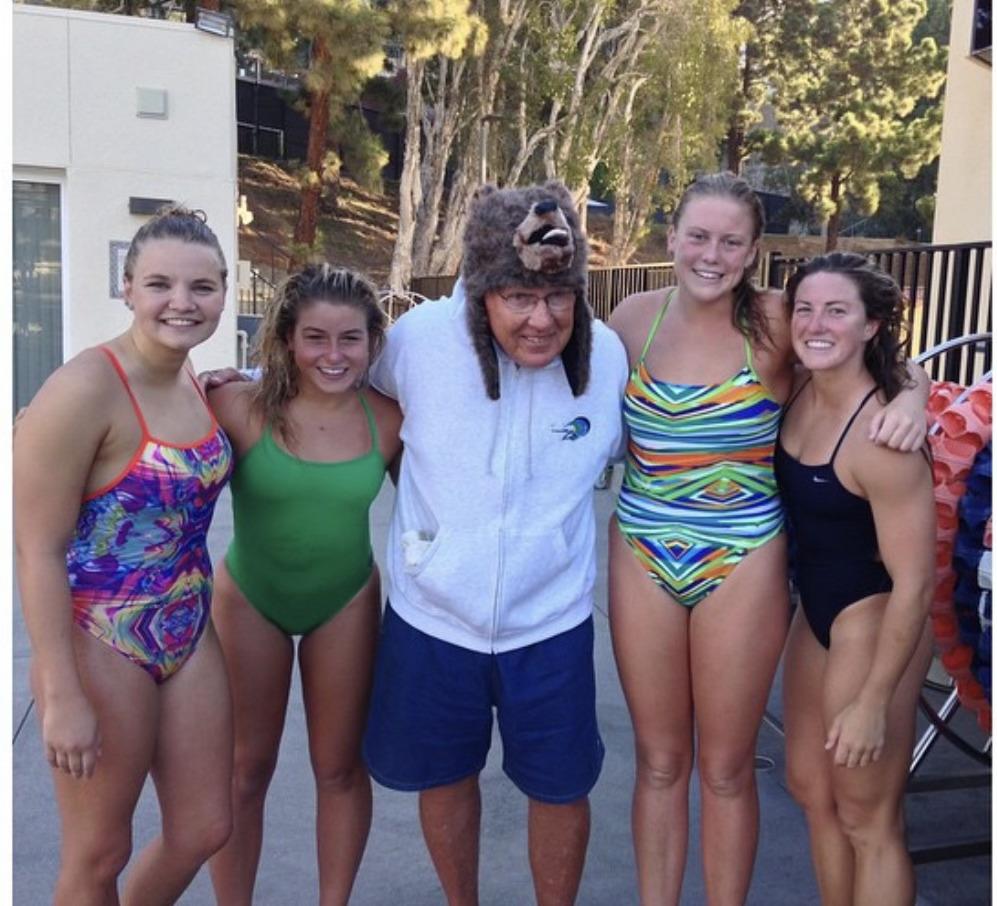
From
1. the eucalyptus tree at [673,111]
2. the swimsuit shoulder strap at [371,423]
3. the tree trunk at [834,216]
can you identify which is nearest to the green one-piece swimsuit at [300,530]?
the swimsuit shoulder strap at [371,423]

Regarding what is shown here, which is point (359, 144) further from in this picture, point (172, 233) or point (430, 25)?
point (172, 233)

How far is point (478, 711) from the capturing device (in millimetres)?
2707

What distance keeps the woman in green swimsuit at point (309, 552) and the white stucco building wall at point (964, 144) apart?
7.48 meters

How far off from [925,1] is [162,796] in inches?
1372

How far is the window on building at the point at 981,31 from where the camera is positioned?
8.20 meters

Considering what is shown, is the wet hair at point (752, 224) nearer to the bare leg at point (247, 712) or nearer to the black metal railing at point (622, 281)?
the bare leg at point (247, 712)

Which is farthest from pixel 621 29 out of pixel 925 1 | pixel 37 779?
pixel 37 779

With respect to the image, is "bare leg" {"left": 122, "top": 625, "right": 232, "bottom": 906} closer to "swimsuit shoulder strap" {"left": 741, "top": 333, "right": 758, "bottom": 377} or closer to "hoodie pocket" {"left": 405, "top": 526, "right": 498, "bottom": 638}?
"hoodie pocket" {"left": 405, "top": 526, "right": 498, "bottom": 638}

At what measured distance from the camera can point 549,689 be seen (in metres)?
2.68

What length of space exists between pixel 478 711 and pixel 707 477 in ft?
2.69

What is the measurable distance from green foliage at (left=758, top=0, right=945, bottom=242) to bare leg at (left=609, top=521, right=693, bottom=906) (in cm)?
2964

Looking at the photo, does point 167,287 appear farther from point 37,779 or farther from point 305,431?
point 37,779

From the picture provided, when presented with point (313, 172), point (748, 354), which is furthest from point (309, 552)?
point (313, 172)

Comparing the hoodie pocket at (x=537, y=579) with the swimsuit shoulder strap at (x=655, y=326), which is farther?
the swimsuit shoulder strap at (x=655, y=326)
